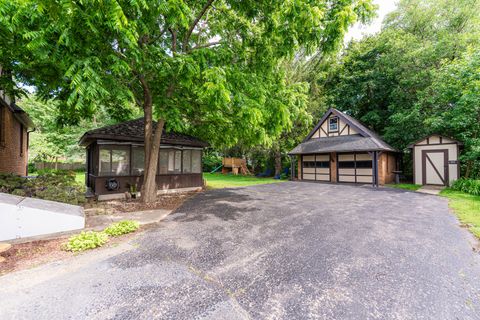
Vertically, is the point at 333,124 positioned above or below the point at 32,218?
above

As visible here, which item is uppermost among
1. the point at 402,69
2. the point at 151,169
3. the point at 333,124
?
the point at 402,69

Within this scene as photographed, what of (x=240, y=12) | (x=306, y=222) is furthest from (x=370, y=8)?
(x=306, y=222)

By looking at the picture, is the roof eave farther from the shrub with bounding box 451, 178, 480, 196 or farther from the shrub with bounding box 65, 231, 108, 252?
the shrub with bounding box 451, 178, 480, 196

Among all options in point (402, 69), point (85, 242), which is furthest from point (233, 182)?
point (402, 69)

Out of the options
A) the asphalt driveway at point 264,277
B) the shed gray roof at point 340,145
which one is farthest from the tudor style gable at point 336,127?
the asphalt driveway at point 264,277

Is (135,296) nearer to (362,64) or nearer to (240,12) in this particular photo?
(240,12)

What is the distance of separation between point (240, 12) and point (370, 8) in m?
3.79

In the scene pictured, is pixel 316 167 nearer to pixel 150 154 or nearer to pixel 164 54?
pixel 150 154

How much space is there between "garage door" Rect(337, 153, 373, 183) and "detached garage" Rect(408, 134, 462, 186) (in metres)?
3.07

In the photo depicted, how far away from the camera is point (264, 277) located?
2.97 meters

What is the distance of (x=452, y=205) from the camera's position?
Answer: 25.2 ft

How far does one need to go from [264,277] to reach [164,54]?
19.0ft

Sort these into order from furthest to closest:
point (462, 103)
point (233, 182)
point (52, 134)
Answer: point (52, 134) → point (233, 182) → point (462, 103)

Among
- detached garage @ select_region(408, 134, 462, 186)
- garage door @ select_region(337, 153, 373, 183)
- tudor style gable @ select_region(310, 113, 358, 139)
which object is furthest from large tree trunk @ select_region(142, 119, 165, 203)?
detached garage @ select_region(408, 134, 462, 186)
